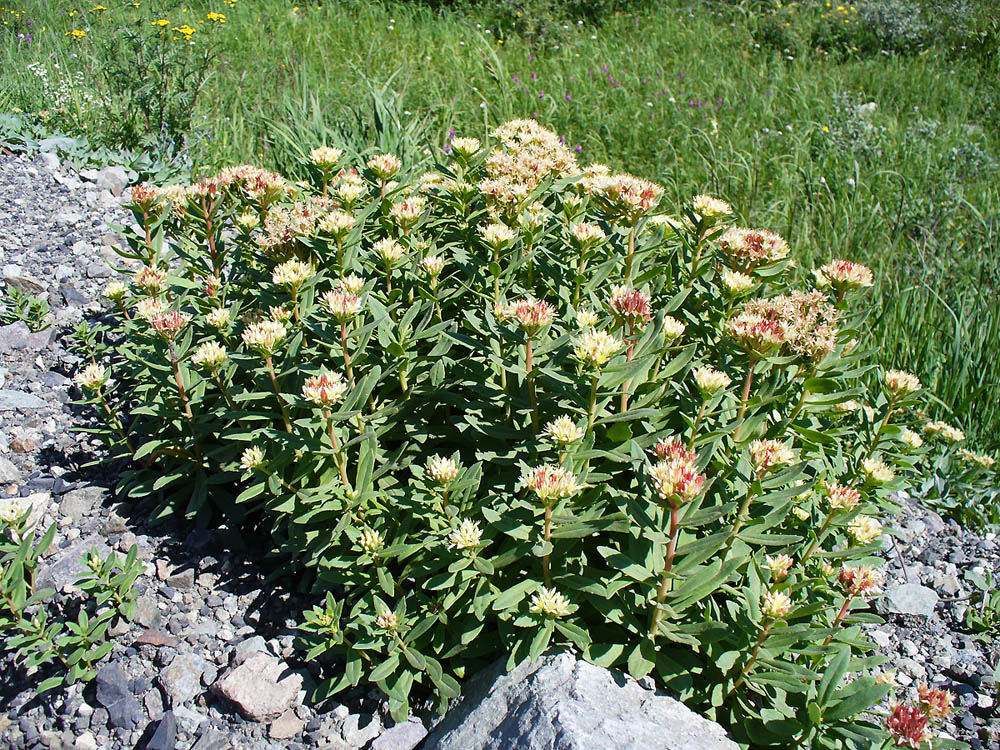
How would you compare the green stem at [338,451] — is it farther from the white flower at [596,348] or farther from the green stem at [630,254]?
the green stem at [630,254]

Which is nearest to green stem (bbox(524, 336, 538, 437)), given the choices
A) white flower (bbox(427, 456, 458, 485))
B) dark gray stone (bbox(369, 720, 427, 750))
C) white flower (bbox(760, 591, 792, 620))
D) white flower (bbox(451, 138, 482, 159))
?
white flower (bbox(427, 456, 458, 485))

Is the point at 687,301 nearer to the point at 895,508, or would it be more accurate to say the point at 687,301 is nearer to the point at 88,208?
the point at 895,508

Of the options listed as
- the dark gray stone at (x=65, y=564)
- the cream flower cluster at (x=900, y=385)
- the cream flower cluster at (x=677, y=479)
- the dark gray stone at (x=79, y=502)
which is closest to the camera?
the cream flower cluster at (x=677, y=479)

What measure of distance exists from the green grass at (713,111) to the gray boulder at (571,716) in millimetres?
2396

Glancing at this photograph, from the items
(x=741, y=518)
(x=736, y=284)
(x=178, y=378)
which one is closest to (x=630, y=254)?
(x=736, y=284)

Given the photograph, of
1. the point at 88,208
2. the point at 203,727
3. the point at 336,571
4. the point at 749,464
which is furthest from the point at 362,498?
the point at 88,208

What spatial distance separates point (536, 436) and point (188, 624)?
1.34 m

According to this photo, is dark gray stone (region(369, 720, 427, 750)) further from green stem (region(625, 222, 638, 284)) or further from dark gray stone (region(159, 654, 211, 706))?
green stem (region(625, 222, 638, 284))

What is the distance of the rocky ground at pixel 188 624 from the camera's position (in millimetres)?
2289

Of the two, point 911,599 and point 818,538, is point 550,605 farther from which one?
point 911,599

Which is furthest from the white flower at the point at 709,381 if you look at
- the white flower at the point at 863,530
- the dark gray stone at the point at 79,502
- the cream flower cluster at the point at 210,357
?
the dark gray stone at the point at 79,502

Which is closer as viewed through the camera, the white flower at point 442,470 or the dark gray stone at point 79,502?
the white flower at point 442,470

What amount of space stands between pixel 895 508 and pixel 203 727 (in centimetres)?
218

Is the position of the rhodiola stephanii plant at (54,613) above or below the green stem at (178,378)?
below
